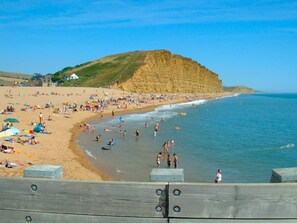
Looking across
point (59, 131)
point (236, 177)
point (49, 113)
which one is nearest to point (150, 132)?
point (59, 131)

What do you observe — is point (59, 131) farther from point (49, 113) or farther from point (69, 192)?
point (69, 192)

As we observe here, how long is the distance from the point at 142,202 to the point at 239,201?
831mm

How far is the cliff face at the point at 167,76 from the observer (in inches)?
4387

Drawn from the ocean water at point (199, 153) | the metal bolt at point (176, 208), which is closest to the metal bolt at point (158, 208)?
the metal bolt at point (176, 208)

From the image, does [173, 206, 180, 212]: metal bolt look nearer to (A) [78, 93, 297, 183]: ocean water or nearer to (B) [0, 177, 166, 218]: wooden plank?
(B) [0, 177, 166, 218]: wooden plank

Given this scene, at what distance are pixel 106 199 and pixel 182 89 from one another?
134m

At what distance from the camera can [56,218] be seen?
10.5 feet

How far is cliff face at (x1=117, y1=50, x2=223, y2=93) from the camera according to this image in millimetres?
111438

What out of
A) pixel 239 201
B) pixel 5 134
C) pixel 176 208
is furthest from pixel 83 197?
pixel 5 134

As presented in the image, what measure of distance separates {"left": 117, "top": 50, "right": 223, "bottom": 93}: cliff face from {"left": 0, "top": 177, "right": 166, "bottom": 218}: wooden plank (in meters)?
103

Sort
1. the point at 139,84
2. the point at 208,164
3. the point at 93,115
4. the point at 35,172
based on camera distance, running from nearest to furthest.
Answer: the point at 35,172, the point at 208,164, the point at 93,115, the point at 139,84

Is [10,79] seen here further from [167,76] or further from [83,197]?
[83,197]

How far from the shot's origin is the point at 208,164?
23.0 meters

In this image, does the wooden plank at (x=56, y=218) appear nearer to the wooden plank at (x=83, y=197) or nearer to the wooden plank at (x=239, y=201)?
the wooden plank at (x=83, y=197)
